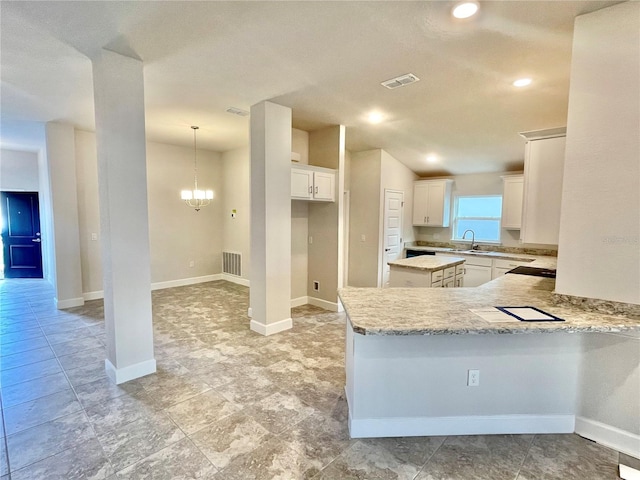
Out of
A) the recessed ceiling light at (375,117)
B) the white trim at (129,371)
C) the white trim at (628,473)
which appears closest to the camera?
the white trim at (628,473)

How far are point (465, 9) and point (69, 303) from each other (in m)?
6.36

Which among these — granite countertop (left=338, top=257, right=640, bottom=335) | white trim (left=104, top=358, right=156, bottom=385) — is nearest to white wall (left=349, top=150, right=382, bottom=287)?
granite countertop (left=338, top=257, right=640, bottom=335)

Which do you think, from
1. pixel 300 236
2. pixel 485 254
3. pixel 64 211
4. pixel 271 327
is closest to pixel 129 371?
pixel 271 327

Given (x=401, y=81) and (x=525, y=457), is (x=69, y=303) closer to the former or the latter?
(x=401, y=81)

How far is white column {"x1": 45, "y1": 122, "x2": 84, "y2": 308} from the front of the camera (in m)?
4.83

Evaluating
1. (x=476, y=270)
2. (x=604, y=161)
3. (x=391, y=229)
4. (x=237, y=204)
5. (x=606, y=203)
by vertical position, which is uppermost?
(x=604, y=161)

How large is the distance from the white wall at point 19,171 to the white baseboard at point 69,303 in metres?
3.66

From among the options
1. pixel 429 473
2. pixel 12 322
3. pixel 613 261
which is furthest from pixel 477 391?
pixel 12 322

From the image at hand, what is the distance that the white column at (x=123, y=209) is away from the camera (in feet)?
8.73

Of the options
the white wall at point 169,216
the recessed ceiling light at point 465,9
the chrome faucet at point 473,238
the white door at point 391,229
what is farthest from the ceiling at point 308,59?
the chrome faucet at point 473,238

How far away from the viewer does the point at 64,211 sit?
496 cm

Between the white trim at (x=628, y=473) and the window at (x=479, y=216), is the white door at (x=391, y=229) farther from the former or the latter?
the white trim at (x=628, y=473)

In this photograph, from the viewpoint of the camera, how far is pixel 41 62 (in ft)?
9.28

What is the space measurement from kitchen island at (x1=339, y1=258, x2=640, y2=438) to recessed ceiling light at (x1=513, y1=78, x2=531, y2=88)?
7.50 ft
